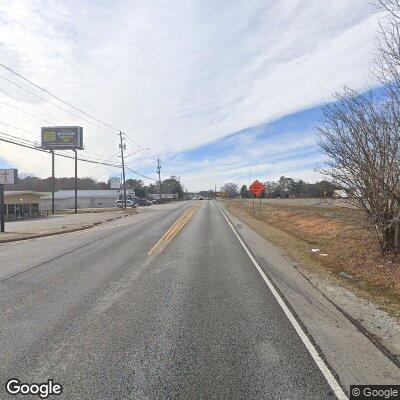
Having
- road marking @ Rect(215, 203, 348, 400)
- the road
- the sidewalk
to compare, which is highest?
the road

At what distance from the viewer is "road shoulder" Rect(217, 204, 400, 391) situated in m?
4.88

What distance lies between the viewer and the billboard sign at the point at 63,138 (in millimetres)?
76188

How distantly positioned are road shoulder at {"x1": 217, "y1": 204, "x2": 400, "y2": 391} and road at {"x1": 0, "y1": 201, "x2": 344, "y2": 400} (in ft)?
0.96

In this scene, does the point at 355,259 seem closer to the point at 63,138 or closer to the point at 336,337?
the point at 336,337

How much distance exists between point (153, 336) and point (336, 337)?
2.60m

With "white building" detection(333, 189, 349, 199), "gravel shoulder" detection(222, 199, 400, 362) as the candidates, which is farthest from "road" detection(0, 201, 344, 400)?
"white building" detection(333, 189, 349, 199)

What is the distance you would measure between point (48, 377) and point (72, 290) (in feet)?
14.8

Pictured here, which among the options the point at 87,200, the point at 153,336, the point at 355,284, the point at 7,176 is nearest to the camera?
the point at 153,336

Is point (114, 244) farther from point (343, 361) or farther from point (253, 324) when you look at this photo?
point (343, 361)

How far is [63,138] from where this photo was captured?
251ft

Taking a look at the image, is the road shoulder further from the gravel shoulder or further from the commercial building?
the commercial building

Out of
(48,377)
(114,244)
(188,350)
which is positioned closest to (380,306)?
(188,350)

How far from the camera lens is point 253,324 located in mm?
6660

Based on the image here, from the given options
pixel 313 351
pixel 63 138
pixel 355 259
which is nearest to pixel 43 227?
pixel 355 259
